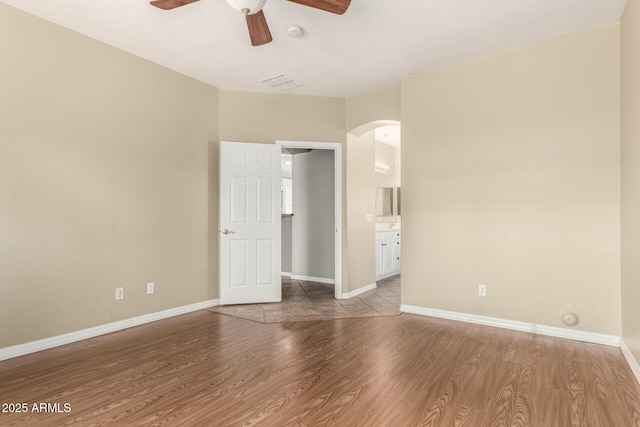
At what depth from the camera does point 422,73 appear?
411 centimetres

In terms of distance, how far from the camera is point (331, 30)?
318cm

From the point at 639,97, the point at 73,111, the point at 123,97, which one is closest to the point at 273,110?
the point at 123,97

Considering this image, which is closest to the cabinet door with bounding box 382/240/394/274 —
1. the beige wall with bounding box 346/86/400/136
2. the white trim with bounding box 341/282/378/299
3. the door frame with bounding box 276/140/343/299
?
the white trim with bounding box 341/282/378/299

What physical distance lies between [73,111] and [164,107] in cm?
95

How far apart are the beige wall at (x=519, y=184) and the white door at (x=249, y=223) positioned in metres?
1.69

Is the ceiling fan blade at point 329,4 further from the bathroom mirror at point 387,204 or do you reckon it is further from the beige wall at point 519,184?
the bathroom mirror at point 387,204

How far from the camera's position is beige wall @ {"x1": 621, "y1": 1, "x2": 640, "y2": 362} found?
245cm

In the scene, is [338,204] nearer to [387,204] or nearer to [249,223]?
[249,223]

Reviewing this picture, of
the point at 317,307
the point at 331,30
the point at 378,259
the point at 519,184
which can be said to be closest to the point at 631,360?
the point at 519,184

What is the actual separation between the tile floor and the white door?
0.24 m

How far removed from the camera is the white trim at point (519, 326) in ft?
10.1

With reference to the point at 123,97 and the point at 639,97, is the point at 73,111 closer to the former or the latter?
the point at 123,97

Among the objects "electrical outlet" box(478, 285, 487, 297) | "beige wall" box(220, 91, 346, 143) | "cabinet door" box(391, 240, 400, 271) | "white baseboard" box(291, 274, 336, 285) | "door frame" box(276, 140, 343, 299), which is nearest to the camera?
"electrical outlet" box(478, 285, 487, 297)

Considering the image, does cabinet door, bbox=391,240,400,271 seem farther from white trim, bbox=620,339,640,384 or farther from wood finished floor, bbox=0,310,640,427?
white trim, bbox=620,339,640,384
